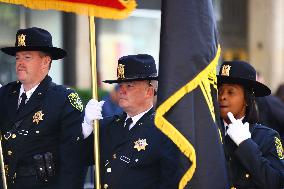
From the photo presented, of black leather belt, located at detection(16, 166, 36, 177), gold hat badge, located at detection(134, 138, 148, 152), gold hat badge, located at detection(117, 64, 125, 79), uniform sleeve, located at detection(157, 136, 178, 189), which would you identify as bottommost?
black leather belt, located at detection(16, 166, 36, 177)

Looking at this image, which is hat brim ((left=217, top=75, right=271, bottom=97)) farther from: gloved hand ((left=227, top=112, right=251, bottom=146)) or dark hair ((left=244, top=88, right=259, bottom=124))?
gloved hand ((left=227, top=112, right=251, bottom=146))

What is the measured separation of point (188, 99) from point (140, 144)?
2.22 ft

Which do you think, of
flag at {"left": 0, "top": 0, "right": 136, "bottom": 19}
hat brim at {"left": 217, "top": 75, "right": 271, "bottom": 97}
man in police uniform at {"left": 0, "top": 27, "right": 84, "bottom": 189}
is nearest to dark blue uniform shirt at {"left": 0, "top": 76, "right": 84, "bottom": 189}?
man in police uniform at {"left": 0, "top": 27, "right": 84, "bottom": 189}

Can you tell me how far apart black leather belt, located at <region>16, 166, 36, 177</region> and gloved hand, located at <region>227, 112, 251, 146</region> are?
5.06 ft

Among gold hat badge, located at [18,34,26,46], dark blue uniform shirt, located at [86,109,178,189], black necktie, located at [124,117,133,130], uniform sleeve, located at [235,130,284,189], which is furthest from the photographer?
gold hat badge, located at [18,34,26,46]

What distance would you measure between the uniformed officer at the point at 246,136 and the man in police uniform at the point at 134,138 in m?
0.45

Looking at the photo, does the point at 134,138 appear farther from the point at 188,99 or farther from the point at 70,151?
the point at 188,99

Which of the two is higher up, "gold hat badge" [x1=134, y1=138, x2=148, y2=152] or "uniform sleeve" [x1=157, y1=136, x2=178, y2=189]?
"gold hat badge" [x1=134, y1=138, x2=148, y2=152]

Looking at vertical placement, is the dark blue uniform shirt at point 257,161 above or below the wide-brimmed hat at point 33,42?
below

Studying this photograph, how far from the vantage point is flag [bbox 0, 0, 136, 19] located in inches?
215

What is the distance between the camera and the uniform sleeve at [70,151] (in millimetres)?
5543

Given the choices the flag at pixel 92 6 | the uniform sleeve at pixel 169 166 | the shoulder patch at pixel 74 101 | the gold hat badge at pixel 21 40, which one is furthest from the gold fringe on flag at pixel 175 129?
the gold hat badge at pixel 21 40

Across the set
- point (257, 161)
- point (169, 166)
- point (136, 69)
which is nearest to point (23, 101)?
point (136, 69)

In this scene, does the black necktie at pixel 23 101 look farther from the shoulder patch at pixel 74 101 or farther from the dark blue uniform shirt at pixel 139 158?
the dark blue uniform shirt at pixel 139 158
